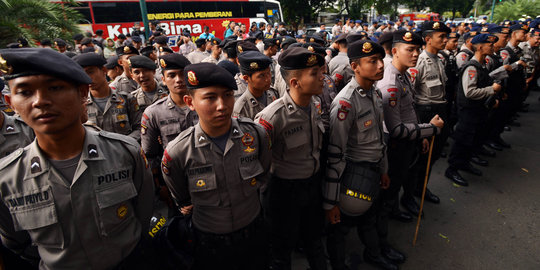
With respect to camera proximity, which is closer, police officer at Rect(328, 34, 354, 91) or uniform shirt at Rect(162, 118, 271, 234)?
uniform shirt at Rect(162, 118, 271, 234)

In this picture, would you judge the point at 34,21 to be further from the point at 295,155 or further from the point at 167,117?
the point at 295,155

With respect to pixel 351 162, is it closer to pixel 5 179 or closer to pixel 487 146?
pixel 5 179

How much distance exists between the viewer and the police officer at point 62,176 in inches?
51.4

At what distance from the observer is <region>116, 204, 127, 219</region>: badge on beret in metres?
1.60

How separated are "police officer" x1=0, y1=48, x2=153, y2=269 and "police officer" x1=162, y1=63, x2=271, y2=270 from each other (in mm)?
425

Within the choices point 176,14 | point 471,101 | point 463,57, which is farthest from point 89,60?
point 176,14

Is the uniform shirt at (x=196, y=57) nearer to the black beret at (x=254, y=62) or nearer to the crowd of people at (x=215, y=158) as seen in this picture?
the crowd of people at (x=215, y=158)

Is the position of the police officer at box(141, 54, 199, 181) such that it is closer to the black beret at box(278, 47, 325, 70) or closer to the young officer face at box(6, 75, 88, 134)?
the black beret at box(278, 47, 325, 70)

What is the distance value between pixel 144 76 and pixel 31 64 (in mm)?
2727

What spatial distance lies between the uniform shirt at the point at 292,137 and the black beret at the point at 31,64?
1437 mm

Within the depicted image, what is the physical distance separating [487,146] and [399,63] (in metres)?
4.26

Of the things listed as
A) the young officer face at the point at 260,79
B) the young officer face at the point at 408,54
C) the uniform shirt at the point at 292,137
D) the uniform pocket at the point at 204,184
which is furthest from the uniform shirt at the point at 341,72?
the uniform pocket at the point at 204,184

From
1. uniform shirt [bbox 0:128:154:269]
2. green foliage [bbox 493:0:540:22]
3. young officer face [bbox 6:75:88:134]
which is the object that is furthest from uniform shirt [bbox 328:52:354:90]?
green foliage [bbox 493:0:540:22]

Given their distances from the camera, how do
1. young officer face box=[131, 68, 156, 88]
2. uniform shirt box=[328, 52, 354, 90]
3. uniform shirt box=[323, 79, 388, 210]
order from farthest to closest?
uniform shirt box=[328, 52, 354, 90]
young officer face box=[131, 68, 156, 88]
uniform shirt box=[323, 79, 388, 210]
